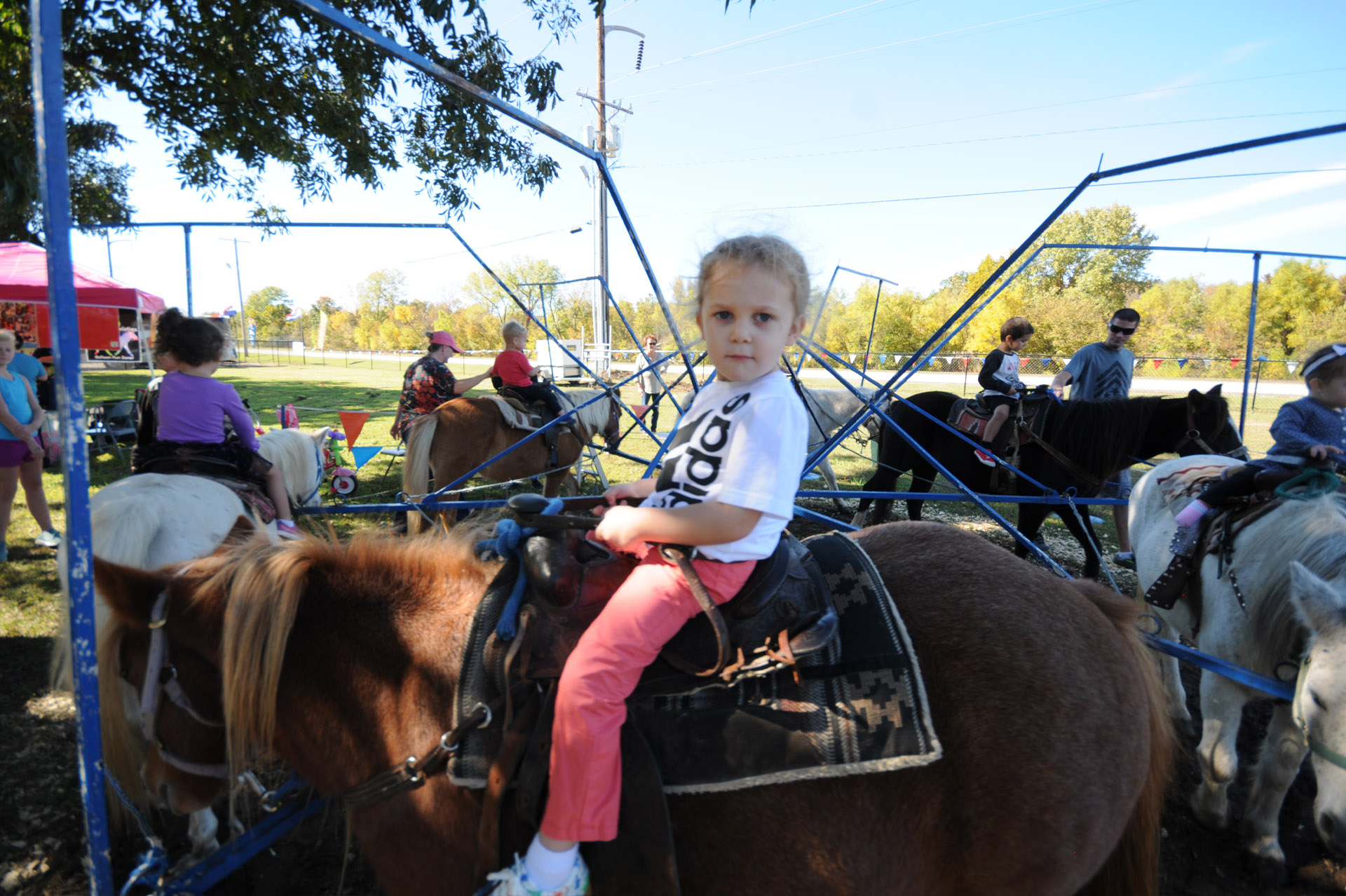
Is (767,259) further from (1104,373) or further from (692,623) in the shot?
(1104,373)

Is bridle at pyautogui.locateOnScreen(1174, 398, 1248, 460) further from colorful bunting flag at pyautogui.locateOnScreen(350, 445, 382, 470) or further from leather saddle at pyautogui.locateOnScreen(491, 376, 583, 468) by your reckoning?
colorful bunting flag at pyautogui.locateOnScreen(350, 445, 382, 470)

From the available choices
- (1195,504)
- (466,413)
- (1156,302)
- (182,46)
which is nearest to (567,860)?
(1195,504)

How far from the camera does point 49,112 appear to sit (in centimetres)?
113

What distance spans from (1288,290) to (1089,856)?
45513mm

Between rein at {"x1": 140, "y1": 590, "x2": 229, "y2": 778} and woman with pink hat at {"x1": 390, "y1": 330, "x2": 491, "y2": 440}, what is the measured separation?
6.04 metres

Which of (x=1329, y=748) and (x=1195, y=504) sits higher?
(x=1195, y=504)

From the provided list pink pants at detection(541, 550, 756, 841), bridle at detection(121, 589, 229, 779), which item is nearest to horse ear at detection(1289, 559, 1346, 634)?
pink pants at detection(541, 550, 756, 841)

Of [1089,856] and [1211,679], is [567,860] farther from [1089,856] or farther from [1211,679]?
[1211,679]

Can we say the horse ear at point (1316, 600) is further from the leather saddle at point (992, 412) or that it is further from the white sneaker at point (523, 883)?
the leather saddle at point (992, 412)

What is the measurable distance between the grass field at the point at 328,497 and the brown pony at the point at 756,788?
64.3 inches

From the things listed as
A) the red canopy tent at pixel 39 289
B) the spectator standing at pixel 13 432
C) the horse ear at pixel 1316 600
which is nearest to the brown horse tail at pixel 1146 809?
the horse ear at pixel 1316 600

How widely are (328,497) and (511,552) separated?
7.11 metres

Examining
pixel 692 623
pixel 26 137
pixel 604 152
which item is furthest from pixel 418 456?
pixel 604 152

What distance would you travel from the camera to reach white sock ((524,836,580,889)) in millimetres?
1295
